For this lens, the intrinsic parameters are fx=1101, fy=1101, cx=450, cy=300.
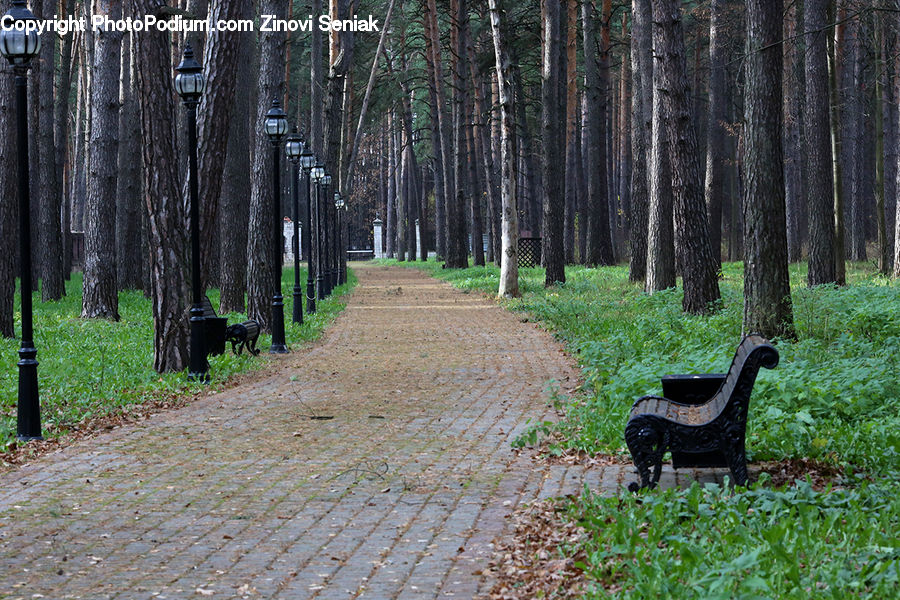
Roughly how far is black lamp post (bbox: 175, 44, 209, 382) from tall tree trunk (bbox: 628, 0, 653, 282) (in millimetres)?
14230

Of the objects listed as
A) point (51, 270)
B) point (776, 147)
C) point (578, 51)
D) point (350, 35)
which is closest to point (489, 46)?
point (578, 51)

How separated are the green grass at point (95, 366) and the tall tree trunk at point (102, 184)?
1.91 ft

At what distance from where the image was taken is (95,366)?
45.5 feet

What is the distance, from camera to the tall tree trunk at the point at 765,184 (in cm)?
1279

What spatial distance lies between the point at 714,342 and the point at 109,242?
13628 mm

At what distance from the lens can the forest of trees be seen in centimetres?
1361

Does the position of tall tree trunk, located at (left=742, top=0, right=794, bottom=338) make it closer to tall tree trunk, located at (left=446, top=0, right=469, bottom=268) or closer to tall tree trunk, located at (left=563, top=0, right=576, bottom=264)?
tall tree trunk, located at (left=563, top=0, right=576, bottom=264)

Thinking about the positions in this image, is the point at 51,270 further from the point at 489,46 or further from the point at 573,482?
the point at 489,46

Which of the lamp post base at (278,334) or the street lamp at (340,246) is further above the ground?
the street lamp at (340,246)

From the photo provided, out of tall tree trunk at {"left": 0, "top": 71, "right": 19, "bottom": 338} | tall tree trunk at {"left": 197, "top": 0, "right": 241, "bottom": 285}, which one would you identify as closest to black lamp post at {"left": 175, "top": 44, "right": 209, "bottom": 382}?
tall tree trunk at {"left": 197, "top": 0, "right": 241, "bottom": 285}

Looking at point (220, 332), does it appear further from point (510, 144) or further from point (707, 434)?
point (510, 144)

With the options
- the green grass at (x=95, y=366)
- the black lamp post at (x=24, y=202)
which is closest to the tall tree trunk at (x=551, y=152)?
the green grass at (x=95, y=366)

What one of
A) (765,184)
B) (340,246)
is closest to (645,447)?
(765,184)

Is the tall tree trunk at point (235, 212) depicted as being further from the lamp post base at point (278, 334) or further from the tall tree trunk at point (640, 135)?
the tall tree trunk at point (640, 135)
